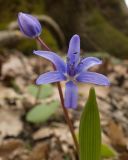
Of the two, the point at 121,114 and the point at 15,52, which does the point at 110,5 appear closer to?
the point at 15,52

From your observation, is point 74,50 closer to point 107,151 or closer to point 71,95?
point 71,95

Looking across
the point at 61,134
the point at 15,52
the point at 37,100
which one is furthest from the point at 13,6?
the point at 61,134

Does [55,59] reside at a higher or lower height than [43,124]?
higher

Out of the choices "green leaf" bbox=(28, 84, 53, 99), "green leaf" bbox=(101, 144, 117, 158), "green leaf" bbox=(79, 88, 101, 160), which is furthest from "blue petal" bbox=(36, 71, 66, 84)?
"green leaf" bbox=(28, 84, 53, 99)

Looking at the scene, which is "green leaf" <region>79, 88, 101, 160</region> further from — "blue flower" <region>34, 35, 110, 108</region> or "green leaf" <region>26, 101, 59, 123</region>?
"green leaf" <region>26, 101, 59, 123</region>

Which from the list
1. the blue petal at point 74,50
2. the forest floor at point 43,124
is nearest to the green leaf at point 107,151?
the forest floor at point 43,124

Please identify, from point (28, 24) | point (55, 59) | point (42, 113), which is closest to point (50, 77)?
point (55, 59)
